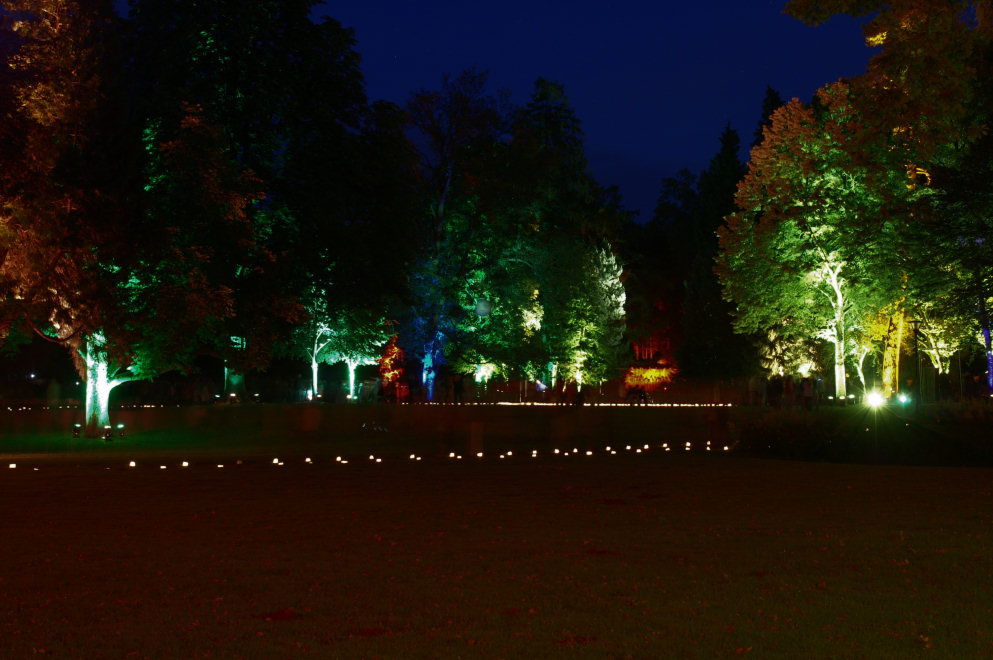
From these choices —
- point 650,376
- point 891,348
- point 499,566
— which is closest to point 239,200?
point 499,566

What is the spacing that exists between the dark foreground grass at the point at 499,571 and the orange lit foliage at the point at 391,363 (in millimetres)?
45280

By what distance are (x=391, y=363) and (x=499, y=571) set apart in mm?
55753

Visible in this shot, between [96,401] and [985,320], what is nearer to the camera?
[96,401]

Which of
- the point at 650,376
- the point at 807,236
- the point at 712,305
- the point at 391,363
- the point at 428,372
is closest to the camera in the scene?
the point at 807,236

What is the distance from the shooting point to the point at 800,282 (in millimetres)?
47906

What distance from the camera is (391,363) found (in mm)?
64375

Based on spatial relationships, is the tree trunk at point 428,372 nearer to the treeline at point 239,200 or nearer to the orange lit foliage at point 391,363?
Answer: the treeline at point 239,200

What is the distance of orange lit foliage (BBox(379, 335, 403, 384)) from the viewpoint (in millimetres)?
61781

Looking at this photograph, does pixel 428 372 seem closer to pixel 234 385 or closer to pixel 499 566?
pixel 234 385

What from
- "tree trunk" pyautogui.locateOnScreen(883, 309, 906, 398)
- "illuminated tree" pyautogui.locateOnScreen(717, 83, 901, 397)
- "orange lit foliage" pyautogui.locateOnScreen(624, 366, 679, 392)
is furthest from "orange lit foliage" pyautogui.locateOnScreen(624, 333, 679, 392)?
"illuminated tree" pyautogui.locateOnScreen(717, 83, 901, 397)

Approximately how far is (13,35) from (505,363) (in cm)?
2757

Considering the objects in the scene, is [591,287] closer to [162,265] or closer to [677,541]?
[162,265]

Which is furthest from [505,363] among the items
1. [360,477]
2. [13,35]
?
[360,477]

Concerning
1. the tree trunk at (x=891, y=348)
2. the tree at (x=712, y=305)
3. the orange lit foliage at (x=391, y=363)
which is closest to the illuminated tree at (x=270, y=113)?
the orange lit foliage at (x=391, y=363)
